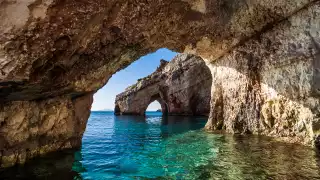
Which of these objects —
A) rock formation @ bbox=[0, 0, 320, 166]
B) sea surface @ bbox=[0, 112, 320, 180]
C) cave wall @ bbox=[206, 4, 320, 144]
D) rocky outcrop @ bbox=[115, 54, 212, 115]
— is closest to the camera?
rock formation @ bbox=[0, 0, 320, 166]

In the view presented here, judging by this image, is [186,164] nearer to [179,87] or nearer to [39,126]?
[39,126]

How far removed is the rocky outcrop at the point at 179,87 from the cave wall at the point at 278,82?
23181 millimetres

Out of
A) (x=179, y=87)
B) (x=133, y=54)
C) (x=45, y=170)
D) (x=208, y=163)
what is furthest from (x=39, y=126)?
(x=179, y=87)

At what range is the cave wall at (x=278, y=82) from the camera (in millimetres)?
8250

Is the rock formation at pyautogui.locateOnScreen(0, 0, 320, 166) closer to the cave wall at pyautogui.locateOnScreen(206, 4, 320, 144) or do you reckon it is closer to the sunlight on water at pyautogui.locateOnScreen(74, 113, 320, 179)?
the cave wall at pyautogui.locateOnScreen(206, 4, 320, 144)

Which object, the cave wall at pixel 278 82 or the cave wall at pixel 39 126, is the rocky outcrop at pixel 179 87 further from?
the cave wall at pixel 39 126

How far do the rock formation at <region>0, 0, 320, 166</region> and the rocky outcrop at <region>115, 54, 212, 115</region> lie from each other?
80.5 ft

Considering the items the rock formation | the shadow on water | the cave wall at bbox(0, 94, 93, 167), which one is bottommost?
the shadow on water

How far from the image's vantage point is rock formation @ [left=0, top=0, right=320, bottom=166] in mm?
5012

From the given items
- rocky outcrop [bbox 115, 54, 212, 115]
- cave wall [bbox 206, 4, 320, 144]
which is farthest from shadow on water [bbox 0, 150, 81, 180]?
rocky outcrop [bbox 115, 54, 212, 115]

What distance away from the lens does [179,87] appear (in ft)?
131

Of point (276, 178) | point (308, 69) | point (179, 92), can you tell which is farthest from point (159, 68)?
point (276, 178)

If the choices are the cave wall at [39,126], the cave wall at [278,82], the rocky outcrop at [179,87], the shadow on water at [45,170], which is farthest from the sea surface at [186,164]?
the rocky outcrop at [179,87]

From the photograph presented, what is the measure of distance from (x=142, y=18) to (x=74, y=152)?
6163 millimetres
